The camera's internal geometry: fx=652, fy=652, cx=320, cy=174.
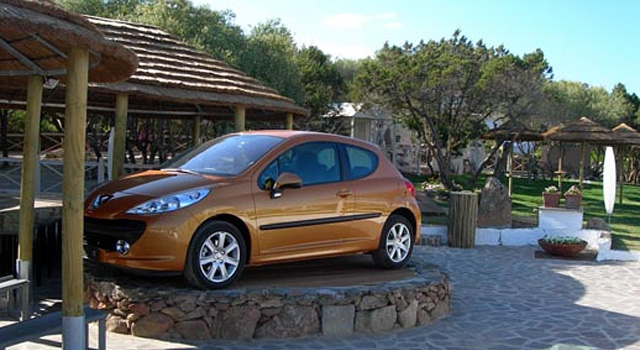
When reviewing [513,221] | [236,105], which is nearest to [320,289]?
[236,105]

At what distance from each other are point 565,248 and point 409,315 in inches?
258

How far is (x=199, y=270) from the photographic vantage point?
20.5ft

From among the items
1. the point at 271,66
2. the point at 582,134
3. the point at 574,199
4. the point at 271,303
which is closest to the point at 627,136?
the point at 582,134

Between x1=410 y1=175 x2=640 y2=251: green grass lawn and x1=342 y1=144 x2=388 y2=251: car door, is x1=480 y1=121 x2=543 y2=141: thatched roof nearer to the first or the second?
x1=410 y1=175 x2=640 y2=251: green grass lawn

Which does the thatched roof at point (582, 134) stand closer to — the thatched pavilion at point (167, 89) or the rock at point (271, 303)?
the thatched pavilion at point (167, 89)

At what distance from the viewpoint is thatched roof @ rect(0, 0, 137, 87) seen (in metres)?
4.61

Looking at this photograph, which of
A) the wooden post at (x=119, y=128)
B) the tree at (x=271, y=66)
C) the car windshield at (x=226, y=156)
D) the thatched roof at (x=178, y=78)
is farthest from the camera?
the tree at (x=271, y=66)

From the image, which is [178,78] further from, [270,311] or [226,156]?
[270,311]

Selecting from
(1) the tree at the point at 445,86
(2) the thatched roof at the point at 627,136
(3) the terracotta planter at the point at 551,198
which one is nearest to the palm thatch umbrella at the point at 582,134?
(2) the thatched roof at the point at 627,136

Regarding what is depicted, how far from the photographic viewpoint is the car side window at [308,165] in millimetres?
6887

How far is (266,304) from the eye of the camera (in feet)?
21.1

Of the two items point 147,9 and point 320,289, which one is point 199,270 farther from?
point 147,9

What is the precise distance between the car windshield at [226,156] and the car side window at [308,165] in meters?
0.20

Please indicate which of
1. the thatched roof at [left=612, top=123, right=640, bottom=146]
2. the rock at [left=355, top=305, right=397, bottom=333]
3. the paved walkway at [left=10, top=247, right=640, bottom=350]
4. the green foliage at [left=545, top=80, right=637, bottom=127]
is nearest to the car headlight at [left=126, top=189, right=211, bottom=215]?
the paved walkway at [left=10, top=247, right=640, bottom=350]
